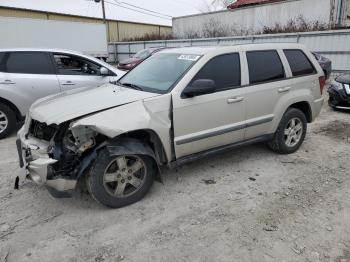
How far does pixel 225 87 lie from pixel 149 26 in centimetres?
3401

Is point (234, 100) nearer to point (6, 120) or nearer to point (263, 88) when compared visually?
point (263, 88)

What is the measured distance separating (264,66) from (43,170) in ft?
10.5

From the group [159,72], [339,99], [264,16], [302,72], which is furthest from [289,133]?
[264,16]

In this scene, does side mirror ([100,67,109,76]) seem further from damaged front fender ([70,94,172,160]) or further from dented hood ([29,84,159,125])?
damaged front fender ([70,94,172,160])

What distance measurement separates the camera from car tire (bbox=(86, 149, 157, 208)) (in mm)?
3262

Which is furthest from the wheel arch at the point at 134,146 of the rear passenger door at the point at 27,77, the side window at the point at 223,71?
the rear passenger door at the point at 27,77

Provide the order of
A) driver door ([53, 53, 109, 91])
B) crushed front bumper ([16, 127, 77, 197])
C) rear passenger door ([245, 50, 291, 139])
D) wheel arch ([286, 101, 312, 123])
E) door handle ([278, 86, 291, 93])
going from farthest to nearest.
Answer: driver door ([53, 53, 109, 91]) → wheel arch ([286, 101, 312, 123]) → door handle ([278, 86, 291, 93]) → rear passenger door ([245, 50, 291, 139]) → crushed front bumper ([16, 127, 77, 197])

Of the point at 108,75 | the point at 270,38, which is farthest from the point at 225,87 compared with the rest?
the point at 270,38

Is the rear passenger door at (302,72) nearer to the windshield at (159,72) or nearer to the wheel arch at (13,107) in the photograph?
the windshield at (159,72)

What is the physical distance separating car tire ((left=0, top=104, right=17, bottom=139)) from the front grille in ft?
8.85

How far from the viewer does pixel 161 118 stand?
353 centimetres

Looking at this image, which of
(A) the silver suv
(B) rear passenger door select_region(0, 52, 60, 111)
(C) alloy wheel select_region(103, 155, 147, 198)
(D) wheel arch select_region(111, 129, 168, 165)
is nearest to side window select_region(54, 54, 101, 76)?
(A) the silver suv

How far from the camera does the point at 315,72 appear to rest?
16.8 ft

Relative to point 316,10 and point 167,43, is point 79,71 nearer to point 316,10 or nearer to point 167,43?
point 167,43
